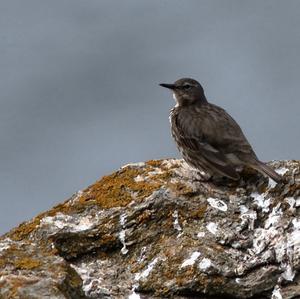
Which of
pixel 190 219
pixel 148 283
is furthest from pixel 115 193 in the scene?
pixel 148 283

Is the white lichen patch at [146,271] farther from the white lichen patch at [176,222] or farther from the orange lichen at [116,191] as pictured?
the orange lichen at [116,191]

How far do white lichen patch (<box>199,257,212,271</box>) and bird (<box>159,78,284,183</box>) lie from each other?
1702mm

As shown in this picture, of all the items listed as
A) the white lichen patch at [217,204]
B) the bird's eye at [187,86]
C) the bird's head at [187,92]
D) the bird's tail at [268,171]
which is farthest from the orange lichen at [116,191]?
the bird's eye at [187,86]

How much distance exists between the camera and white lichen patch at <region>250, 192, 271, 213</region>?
7285 millimetres

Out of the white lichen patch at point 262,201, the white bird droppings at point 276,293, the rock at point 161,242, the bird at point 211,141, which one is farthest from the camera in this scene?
the bird at point 211,141

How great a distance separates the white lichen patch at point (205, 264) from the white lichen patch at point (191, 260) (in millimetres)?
74

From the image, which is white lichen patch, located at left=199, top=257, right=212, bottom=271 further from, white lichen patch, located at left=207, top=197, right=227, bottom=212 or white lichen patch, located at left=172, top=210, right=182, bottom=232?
white lichen patch, located at left=207, top=197, right=227, bottom=212

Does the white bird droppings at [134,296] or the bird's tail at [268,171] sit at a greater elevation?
the bird's tail at [268,171]

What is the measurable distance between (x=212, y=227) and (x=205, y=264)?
1.99 feet

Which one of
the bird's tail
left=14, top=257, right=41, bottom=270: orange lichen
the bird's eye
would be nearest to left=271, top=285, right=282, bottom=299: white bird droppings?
the bird's tail

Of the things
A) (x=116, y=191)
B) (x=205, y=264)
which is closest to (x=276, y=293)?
(x=205, y=264)

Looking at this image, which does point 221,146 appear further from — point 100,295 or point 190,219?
point 100,295

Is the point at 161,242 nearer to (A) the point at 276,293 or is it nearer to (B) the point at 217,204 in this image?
(B) the point at 217,204

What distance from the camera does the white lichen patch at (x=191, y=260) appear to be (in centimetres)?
654
